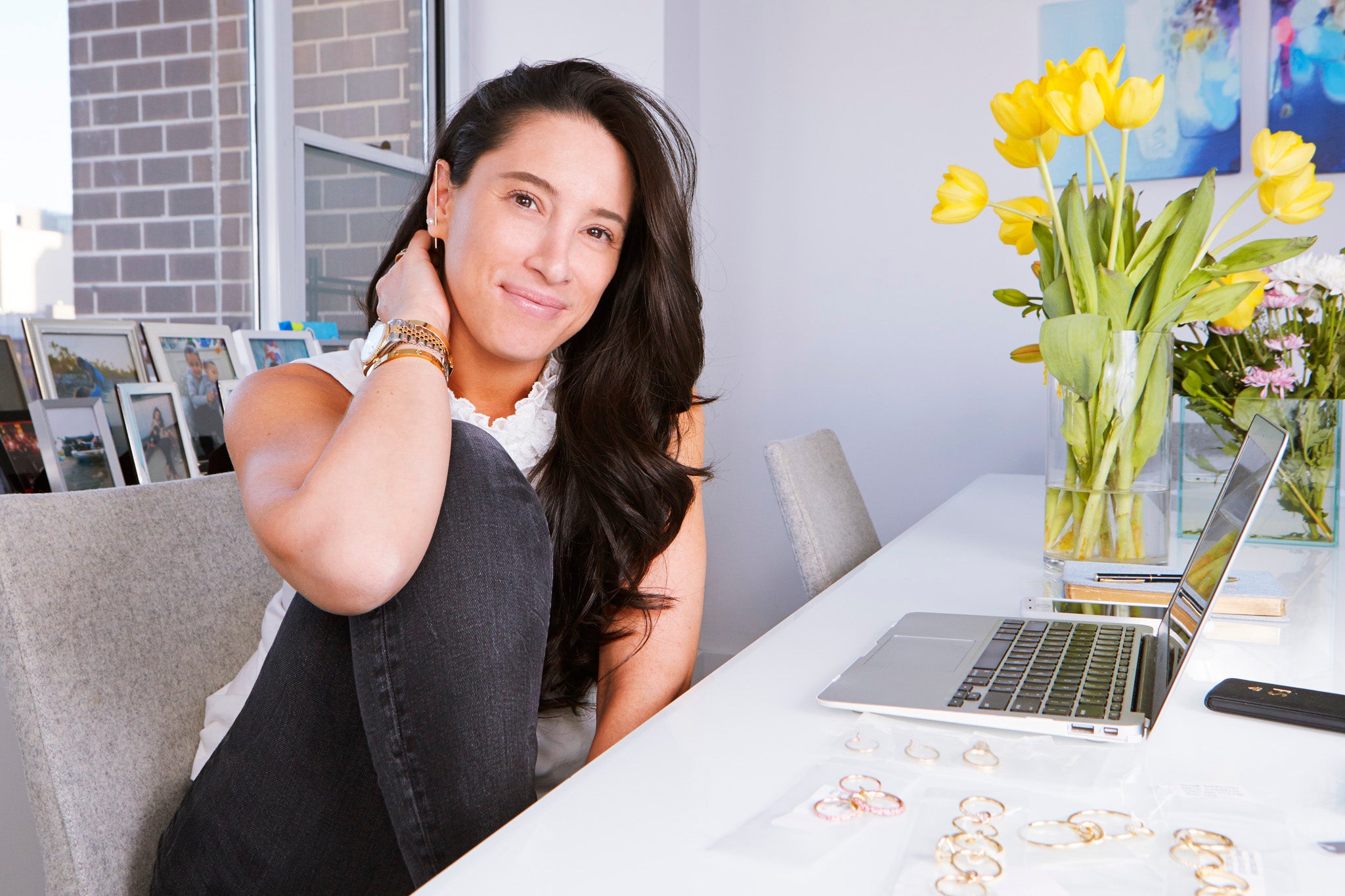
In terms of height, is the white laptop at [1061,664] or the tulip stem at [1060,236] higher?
the tulip stem at [1060,236]

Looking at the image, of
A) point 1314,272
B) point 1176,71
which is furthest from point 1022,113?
point 1176,71

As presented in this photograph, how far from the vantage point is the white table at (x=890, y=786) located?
48 cm

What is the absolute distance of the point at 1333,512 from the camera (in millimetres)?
1378

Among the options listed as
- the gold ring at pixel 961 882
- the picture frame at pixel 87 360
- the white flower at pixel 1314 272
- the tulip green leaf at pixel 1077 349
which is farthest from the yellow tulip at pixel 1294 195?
the picture frame at pixel 87 360

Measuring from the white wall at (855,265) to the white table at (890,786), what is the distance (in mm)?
1791

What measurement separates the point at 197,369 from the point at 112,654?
2.92 ft

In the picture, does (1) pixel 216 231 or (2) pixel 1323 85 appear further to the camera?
(2) pixel 1323 85

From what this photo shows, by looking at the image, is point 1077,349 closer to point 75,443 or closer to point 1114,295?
point 1114,295

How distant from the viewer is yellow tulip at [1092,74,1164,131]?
41.7 inches

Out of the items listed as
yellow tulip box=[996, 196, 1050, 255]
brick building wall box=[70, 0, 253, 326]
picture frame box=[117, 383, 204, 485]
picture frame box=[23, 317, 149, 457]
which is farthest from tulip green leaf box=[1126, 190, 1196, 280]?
brick building wall box=[70, 0, 253, 326]

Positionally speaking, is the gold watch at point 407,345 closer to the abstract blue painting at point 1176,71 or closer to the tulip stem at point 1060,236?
the tulip stem at point 1060,236

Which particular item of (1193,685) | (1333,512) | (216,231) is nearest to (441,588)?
(1193,685)

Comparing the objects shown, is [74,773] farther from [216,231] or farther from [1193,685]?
[216,231]

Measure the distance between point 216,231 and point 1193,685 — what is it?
2.01 meters
